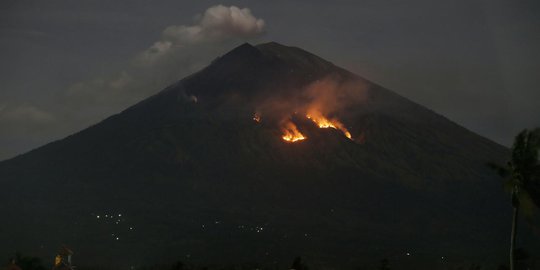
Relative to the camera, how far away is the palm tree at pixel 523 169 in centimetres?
5238

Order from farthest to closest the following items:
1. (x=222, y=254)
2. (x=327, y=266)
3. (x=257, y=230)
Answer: (x=257, y=230)
(x=222, y=254)
(x=327, y=266)

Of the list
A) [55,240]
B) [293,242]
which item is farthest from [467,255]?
[55,240]

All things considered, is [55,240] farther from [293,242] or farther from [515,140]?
[515,140]

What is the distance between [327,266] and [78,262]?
1721 inches

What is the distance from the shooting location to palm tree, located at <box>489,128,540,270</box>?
52.4m

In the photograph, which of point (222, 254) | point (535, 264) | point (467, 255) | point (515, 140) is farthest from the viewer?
point (467, 255)

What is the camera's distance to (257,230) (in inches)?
7854

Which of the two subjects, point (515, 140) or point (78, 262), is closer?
point (515, 140)

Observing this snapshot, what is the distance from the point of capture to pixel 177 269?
204 feet

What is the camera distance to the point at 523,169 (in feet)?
173

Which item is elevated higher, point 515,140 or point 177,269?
point 515,140

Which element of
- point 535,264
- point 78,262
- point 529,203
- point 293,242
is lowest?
point 529,203

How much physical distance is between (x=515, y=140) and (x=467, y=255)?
435ft

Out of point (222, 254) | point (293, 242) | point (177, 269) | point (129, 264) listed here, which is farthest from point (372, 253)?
point (177, 269)
